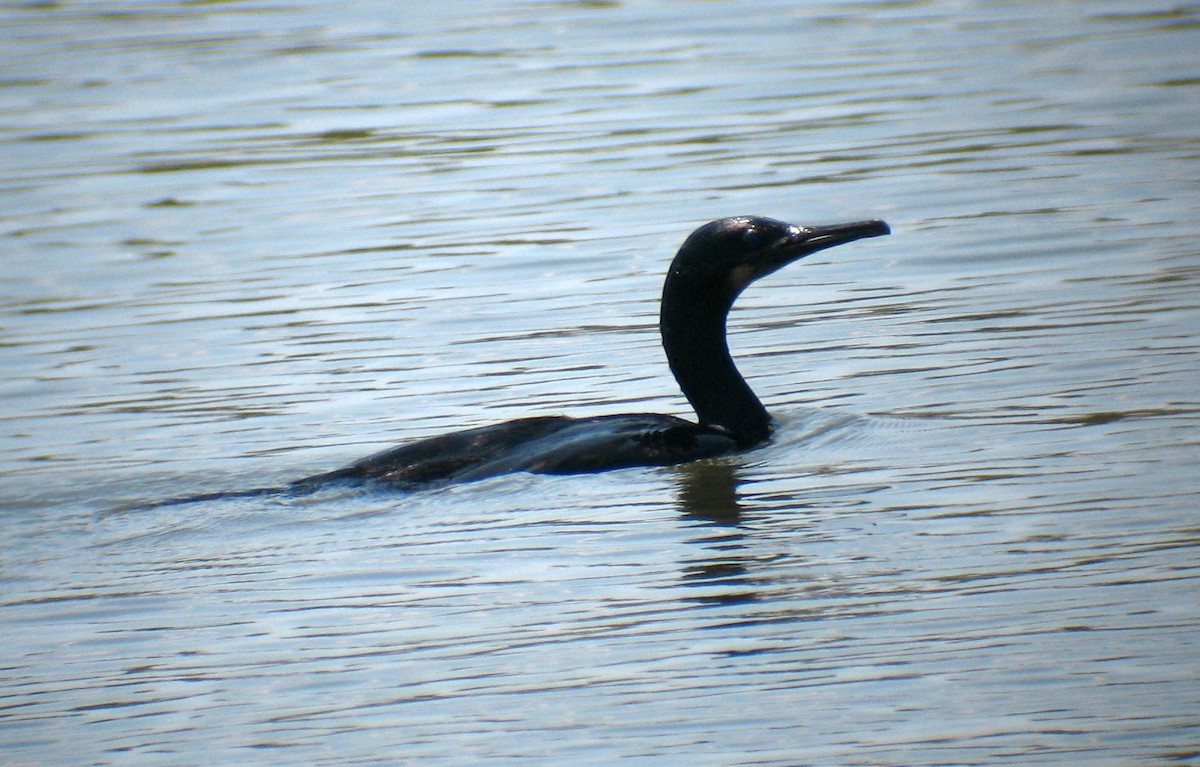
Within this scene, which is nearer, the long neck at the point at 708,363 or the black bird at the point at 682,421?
the black bird at the point at 682,421

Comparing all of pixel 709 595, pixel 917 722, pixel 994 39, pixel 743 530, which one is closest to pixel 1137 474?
pixel 743 530

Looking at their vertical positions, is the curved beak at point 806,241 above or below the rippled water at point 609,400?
above

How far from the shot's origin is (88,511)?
7598 millimetres

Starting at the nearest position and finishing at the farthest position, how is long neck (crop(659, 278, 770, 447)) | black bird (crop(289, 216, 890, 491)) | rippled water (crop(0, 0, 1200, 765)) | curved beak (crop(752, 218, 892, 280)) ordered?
rippled water (crop(0, 0, 1200, 765)), black bird (crop(289, 216, 890, 491)), long neck (crop(659, 278, 770, 447)), curved beak (crop(752, 218, 892, 280))

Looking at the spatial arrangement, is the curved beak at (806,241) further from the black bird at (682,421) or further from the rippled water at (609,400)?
the rippled water at (609,400)

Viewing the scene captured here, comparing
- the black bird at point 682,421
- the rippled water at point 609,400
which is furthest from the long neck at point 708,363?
the rippled water at point 609,400

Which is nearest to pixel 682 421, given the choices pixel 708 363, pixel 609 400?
pixel 708 363

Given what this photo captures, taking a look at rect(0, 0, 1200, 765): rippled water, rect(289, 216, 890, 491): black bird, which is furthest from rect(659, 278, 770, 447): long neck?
rect(0, 0, 1200, 765): rippled water

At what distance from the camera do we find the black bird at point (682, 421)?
24.5 ft

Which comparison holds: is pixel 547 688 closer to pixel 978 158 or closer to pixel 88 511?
pixel 88 511

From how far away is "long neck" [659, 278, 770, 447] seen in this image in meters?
7.89

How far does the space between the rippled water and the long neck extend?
197 mm

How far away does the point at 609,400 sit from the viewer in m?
8.87

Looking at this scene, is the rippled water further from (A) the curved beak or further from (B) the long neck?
(A) the curved beak
